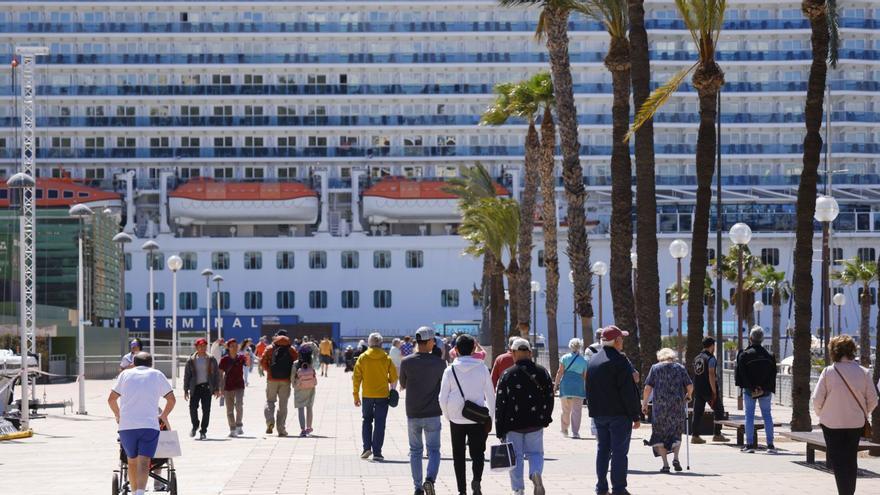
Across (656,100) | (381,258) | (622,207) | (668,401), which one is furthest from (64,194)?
(668,401)

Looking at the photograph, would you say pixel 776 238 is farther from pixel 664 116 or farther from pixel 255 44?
pixel 255 44

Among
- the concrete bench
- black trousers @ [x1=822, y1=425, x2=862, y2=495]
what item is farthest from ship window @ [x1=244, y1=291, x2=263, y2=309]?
black trousers @ [x1=822, y1=425, x2=862, y2=495]

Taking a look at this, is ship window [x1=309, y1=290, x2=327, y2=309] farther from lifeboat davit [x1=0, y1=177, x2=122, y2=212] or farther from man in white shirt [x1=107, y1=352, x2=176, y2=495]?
man in white shirt [x1=107, y1=352, x2=176, y2=495]

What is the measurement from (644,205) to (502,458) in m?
13.8

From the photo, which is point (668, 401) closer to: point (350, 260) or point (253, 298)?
point (350, 260)

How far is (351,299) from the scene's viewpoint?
89688mm

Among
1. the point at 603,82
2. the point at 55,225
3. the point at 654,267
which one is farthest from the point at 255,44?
the point at 654,267

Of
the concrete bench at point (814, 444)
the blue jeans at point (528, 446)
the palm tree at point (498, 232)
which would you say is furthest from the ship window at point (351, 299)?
the blue jeans at point (528, 446)

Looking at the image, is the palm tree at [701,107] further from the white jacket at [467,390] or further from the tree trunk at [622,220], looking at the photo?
the white jacket at [467,390]

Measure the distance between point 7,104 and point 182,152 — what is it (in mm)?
11022

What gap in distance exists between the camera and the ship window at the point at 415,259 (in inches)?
3546

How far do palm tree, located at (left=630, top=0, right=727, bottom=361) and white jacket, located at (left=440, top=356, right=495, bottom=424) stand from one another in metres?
10.4

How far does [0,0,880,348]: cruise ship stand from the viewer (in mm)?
89938

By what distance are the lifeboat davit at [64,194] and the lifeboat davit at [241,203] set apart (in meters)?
4.35
